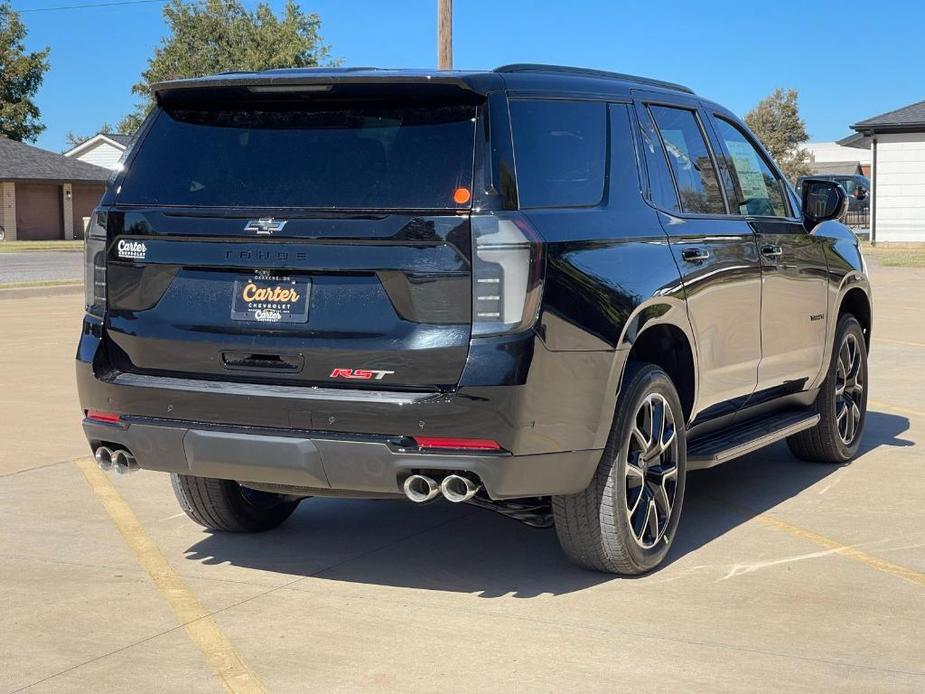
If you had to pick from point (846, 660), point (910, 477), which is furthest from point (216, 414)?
point (910, 477)

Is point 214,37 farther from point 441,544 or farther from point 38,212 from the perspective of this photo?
point 441,544

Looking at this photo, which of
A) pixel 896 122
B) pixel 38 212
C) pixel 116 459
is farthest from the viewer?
pixel 38 212

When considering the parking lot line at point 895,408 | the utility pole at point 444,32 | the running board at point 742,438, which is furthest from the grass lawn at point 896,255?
the running board at point 742,438

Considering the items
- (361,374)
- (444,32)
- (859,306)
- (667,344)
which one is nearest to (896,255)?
(444,32)

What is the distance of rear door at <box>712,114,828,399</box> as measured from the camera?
7098 millimetres

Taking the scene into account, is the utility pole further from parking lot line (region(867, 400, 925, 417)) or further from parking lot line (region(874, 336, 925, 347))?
parking lot line (region(867, 400, 925, 417))

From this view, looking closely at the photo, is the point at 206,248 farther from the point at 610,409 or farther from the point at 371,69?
the point at 610,409

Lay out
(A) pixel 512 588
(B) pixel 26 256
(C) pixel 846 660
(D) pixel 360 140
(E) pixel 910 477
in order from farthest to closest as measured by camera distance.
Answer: (B) pixel 26 256, (E) pixel 910 477, (A) pixel 512 588, (D) pixel 360 140, (C) pixel 846 660

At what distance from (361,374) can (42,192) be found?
191ft

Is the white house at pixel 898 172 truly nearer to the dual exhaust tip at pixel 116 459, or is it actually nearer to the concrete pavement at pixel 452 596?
the concrete pavement at pixel 452 596

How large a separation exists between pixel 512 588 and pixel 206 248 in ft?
5.96

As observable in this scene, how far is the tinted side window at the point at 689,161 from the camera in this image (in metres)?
6.47

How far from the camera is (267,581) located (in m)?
5.80

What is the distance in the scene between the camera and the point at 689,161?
6.68 metres
